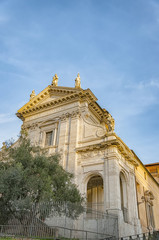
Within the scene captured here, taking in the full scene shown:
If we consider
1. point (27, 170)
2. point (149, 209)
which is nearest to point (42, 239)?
point (27, 170)

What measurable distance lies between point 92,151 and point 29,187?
7.66m

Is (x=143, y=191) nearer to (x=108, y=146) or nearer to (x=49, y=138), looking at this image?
(x=108, y=146)

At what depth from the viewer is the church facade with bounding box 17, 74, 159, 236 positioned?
17.7 metres

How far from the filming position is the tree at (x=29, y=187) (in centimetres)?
1172

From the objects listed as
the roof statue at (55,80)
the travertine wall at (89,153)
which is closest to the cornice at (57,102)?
the travertine wall at (89,153)

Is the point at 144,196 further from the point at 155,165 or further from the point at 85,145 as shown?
the point at 155,165

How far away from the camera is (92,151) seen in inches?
750

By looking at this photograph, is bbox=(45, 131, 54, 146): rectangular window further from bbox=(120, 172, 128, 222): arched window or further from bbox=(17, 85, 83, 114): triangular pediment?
bbox=(120, 172, 128, 222): arched window

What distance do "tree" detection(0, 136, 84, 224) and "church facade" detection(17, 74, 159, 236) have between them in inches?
153

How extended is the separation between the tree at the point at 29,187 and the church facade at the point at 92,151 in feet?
12.8

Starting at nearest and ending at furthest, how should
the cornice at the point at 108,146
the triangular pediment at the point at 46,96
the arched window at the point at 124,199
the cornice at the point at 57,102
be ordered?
the cornice at the point at 108,146
the arched window at the point at 124,199
the cornice at the point at 57,102
the triangular pediment at the point at 46,96

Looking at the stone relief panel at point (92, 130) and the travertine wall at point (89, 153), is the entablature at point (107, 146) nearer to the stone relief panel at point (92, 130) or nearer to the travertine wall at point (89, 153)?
the travertine wall at point (89, 153)

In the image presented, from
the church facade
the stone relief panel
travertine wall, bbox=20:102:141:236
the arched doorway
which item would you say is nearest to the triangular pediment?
the church facade

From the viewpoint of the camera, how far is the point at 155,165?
1398 inches
